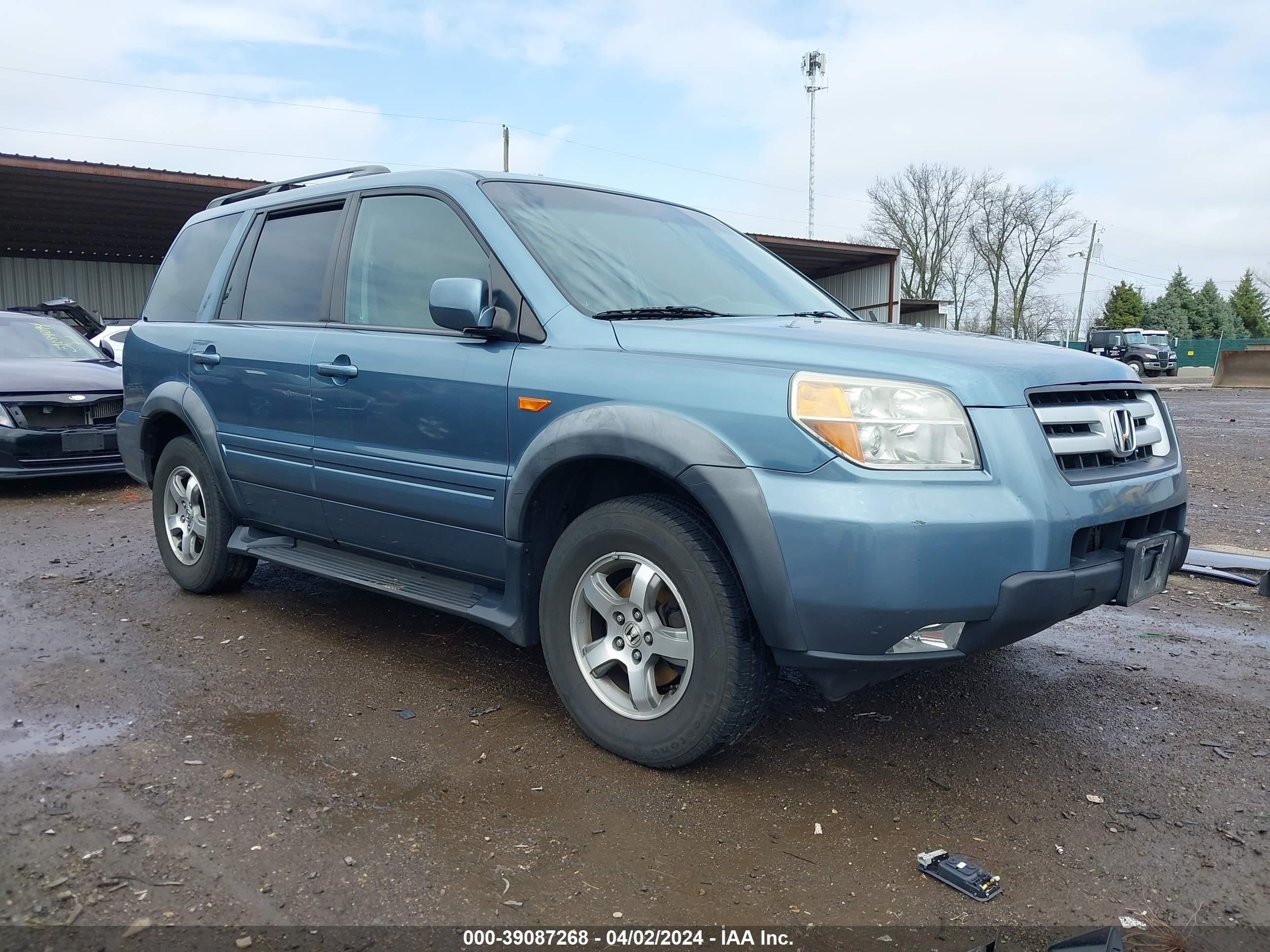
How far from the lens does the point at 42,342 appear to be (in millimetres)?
9172

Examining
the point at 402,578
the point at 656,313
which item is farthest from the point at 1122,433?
the point at 402,578

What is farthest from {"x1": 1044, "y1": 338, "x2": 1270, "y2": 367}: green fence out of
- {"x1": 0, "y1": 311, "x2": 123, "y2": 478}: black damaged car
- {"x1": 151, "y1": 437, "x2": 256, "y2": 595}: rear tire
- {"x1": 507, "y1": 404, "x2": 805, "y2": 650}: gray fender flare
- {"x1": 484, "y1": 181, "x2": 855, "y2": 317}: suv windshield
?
{"x1": 507, "y1": 404, "x2": 805, "y2": 650}: gray fender flare

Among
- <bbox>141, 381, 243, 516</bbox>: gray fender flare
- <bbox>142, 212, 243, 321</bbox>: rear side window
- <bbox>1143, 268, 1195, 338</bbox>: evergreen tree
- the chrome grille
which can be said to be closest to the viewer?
the chrome grille

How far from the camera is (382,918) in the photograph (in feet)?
7.40

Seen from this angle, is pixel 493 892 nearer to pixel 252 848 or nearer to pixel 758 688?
pixel 252 848

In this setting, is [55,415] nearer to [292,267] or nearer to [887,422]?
[292,267]

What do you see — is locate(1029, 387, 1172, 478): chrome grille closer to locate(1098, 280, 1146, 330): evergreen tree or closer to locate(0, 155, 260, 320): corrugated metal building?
locate(0, 155, 260, 320): corrugated metal building

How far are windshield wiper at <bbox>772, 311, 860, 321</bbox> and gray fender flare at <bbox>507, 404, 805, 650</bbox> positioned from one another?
982 mm

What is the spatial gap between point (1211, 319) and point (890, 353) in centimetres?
7454

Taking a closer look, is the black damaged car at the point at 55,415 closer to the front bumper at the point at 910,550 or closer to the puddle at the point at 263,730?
the puddle at the point at 263,730

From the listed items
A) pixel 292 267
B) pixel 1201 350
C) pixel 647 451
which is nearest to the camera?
pixel 647 451

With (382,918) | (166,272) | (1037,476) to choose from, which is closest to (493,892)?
(382,918)

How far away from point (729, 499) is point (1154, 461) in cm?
146

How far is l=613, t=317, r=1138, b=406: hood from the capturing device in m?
2.68
